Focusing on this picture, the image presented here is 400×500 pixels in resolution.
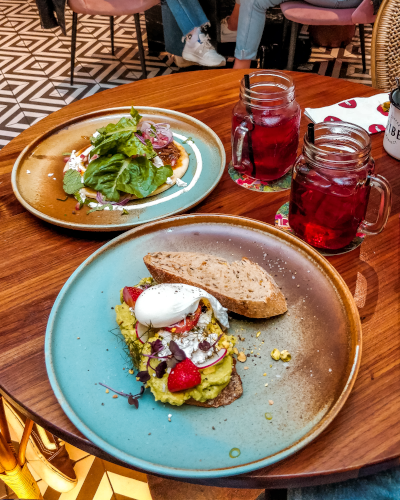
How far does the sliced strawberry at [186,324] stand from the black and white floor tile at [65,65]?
10.9 feet

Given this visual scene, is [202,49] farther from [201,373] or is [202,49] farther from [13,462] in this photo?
[201,373]

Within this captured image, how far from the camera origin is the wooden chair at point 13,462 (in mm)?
1329

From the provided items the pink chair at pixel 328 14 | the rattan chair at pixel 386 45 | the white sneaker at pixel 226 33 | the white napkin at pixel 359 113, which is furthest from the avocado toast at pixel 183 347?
the white sneaker at pixel 226 33

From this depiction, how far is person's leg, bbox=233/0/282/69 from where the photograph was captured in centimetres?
353

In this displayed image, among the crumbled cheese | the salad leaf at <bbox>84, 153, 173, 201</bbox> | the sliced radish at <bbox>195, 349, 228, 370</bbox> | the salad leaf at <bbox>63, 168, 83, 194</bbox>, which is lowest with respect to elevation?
the sliced radish at <bbox>195, 349, 228, 370</bbox>

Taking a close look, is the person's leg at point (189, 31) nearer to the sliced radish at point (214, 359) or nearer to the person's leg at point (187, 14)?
the person's leg at point (187, 14)

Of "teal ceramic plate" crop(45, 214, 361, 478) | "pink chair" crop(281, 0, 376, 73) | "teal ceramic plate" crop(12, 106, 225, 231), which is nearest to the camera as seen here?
"teal ceramic plate" crop(45, 214, 361, 478)

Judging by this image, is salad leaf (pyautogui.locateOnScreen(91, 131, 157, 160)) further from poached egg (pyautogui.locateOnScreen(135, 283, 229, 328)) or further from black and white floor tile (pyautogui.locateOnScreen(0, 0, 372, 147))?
black and white floor tile (pyautogui.locateOnScreen(0, 0, 372, 147))

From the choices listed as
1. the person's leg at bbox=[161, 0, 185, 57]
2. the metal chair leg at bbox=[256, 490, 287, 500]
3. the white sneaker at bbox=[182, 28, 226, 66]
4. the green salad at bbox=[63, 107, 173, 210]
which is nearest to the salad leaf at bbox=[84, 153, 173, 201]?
the green salad at bbox=[63, 107, 173, 210]

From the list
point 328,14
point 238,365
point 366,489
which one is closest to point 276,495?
point 366,489

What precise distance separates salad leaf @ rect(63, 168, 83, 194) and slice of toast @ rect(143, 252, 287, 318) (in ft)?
1.38

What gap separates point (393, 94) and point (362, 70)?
11.7 ft

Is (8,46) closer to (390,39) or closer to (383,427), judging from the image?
(390,39)

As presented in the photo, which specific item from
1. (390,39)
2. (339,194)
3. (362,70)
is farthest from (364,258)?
(362,70)
